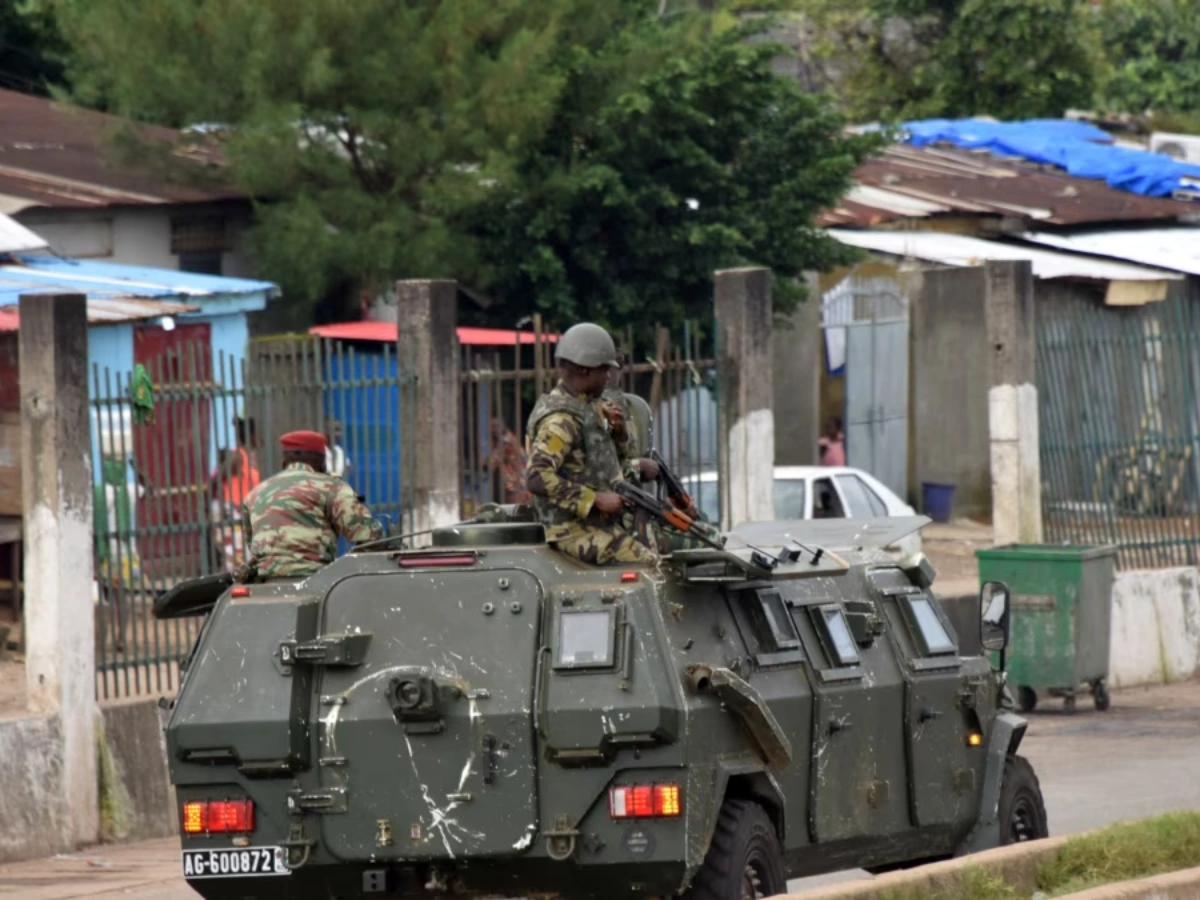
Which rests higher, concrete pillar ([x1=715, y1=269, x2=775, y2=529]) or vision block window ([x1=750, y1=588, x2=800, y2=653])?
concrete pillar ([x1=715, y1=269, x2=775, y2=529])

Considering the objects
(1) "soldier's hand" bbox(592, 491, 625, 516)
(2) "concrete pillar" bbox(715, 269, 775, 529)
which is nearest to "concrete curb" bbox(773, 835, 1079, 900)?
(1) "soldier's hand" bbox(592, 491, 625, 516)

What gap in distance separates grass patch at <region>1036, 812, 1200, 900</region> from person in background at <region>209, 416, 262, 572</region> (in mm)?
5198

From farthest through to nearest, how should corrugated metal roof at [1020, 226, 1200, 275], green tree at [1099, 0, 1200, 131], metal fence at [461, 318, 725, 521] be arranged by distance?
green tree at [1099, 0, 1200, 131] → corrugated metal roof at [1020, 226, 1200, 275] → metal fence at [461, 318, 725, 521]

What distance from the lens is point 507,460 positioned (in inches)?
580

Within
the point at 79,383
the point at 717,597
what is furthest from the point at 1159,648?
the point at 717,597

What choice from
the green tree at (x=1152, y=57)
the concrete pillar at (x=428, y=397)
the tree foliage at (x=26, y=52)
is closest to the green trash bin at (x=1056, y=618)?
the concrete pillar at (x=428, y=397)

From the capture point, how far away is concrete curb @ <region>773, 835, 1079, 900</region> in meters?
7.67

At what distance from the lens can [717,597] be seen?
827 centimetres

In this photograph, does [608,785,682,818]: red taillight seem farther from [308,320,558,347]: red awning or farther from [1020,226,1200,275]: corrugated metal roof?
[1020,226,1200,275]: corrugated metal roof

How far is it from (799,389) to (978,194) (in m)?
4.38

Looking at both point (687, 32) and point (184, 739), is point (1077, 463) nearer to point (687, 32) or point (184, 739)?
point (687, 32)

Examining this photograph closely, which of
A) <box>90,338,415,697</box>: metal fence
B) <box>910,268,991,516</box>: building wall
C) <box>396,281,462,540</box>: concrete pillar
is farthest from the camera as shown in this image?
<box>910,268,991,516</box>: building wall

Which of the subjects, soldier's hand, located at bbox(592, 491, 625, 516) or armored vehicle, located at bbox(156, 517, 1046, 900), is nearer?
armored vehicle, located at bbox(156, 517, 1046, 900)

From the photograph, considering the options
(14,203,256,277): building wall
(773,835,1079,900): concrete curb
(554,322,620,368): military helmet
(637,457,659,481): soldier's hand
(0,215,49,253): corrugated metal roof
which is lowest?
(773,835,1079,900): concrete curb
